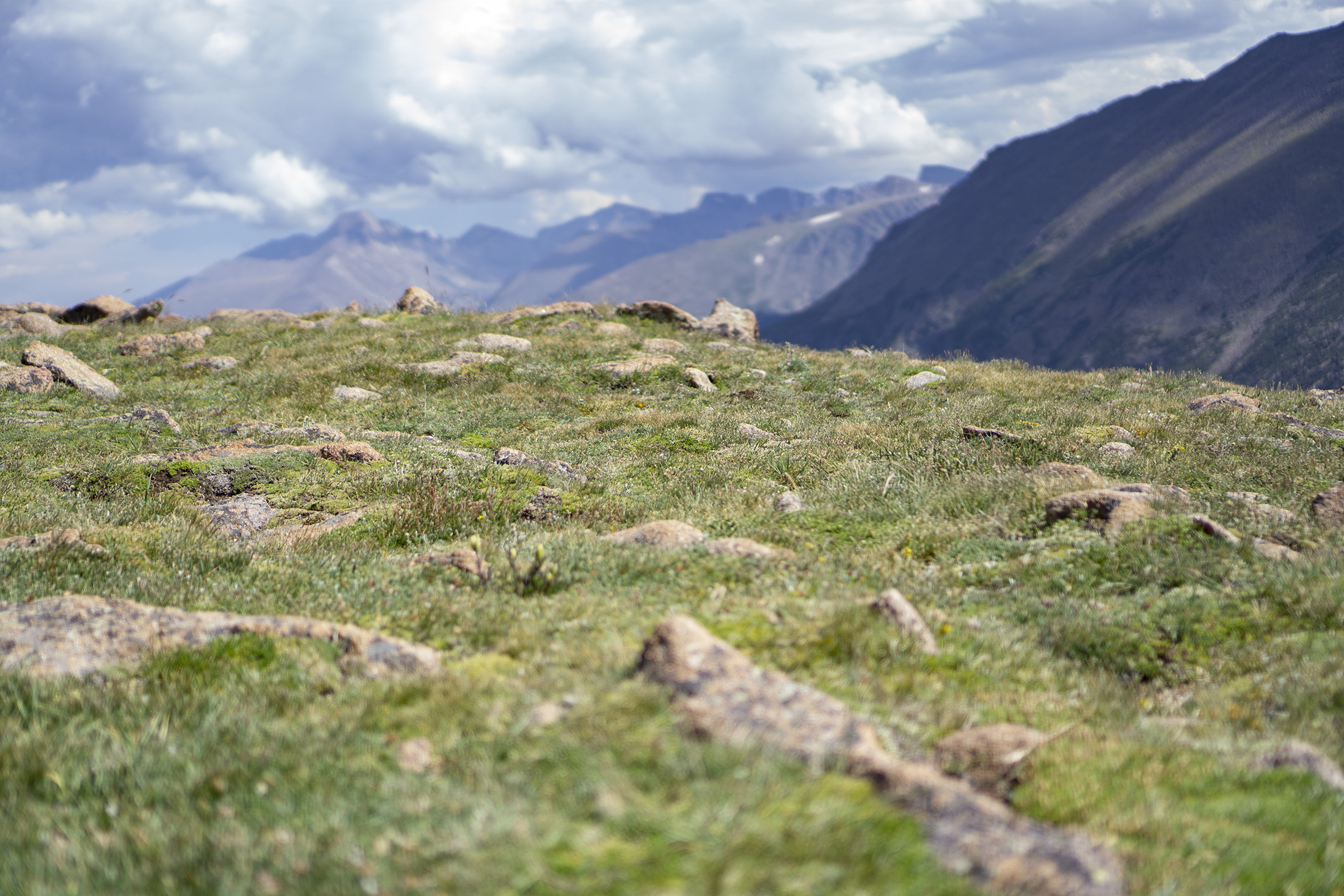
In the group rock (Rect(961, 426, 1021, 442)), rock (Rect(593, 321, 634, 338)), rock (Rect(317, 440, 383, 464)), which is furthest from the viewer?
rock (Rect(593, 321, 634, 338))

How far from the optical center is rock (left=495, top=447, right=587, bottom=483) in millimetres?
11250

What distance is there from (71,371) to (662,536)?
18387mm

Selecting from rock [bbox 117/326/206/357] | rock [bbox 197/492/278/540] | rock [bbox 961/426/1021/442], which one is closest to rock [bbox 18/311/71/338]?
rock [bbox 117/326/206/357]

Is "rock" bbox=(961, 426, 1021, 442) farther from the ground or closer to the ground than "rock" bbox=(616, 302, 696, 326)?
closer to the ground

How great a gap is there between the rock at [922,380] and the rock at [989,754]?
51.2 feet

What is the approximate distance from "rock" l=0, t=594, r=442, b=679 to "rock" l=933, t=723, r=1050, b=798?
10.1 feet

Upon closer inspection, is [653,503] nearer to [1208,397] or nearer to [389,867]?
[389,867]

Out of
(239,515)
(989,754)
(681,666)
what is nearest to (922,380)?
(239,515)

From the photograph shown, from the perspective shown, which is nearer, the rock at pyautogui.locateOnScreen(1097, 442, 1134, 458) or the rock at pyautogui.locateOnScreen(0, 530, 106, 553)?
the rock at pyautogui.locateOnScreen(0, 530, 106, 553)

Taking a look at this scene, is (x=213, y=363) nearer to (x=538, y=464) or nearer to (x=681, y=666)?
(x=538, y=464)

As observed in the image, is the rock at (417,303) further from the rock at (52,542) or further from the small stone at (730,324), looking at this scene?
the rock at (52,542)

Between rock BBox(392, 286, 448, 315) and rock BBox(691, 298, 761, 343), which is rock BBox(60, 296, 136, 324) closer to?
rock BBox(392, 286, 448, 315)

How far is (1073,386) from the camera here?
19.2 meters

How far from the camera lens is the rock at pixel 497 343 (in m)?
23.0
